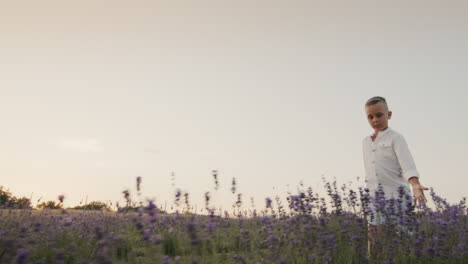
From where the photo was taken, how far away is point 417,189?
12.0ft

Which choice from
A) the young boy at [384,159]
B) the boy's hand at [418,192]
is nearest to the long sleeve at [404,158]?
the young boy at [384,159]

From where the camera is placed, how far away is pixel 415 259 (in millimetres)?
3393

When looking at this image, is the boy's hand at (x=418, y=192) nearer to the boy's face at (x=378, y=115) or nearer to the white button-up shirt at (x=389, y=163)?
the white button-up shirt at (x=389, y=163)

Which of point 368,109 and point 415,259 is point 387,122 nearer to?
point 368,109

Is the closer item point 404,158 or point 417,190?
point 417,190

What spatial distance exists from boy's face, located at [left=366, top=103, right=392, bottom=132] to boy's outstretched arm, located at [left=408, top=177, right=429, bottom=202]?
75 cm

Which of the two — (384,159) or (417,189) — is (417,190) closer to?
(417,189)

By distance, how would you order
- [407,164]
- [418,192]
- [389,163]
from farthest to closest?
A: [389,163] < [407,164] < [418,192]

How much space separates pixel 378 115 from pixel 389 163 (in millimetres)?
523

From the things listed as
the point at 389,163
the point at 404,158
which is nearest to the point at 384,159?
the point at 389,163

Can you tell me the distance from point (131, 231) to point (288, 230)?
2296 mm

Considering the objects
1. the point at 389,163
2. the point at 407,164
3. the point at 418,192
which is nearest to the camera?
the point at 418,192

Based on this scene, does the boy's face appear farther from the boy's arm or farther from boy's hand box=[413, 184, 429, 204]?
boy's hand box=[413, 184, 429, 204]

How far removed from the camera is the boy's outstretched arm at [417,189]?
3.54 meters
